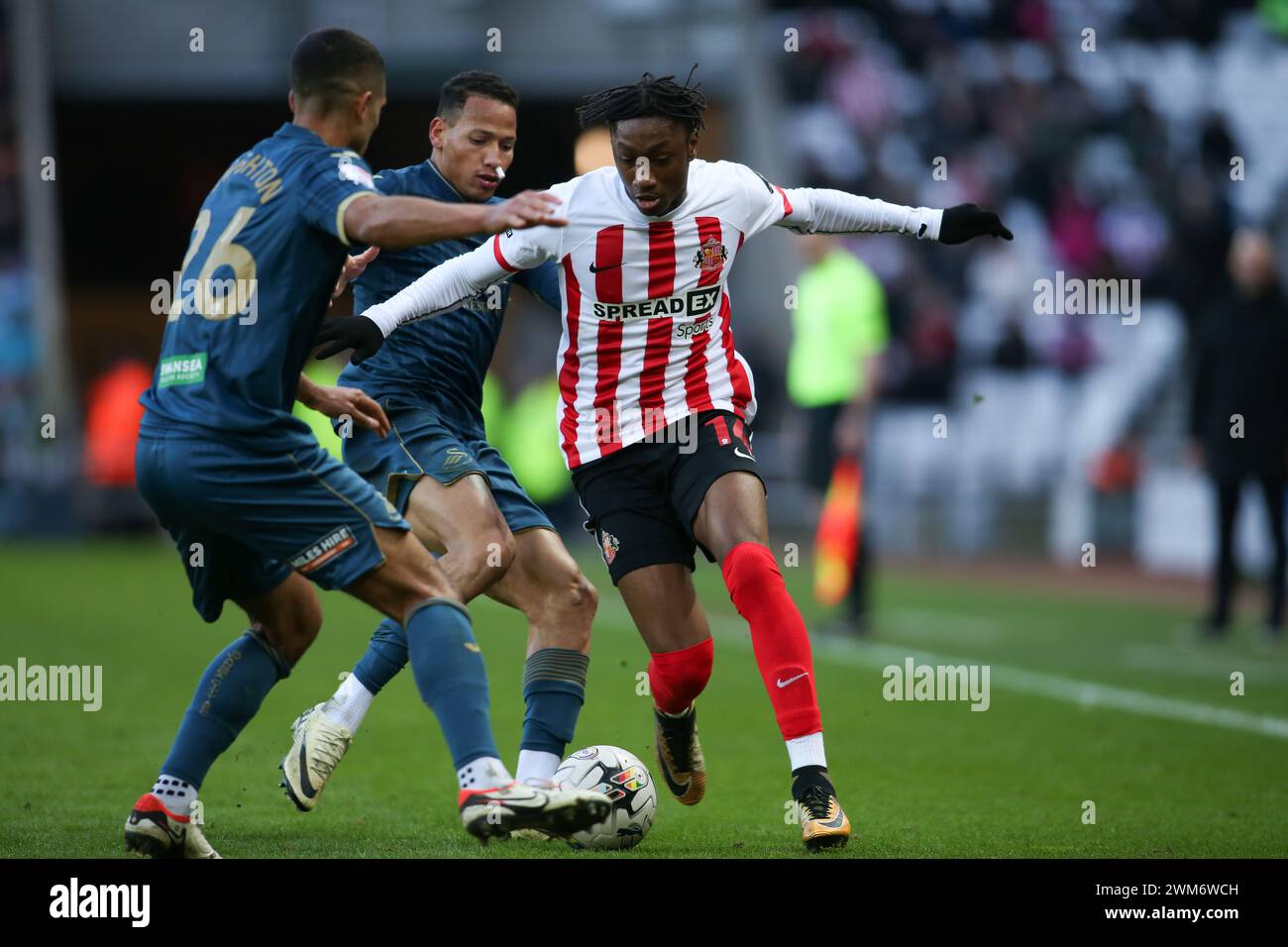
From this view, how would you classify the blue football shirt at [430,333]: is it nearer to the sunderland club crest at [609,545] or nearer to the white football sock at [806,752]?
the sunderland club crest at [609,545]

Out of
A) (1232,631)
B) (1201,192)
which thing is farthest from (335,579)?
(1201,192)

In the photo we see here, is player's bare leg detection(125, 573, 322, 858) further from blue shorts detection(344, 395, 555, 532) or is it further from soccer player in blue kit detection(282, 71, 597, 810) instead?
blue shorts detection(344, 395, 555, 532)

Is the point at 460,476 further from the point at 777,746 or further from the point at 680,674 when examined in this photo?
the point at 777,746

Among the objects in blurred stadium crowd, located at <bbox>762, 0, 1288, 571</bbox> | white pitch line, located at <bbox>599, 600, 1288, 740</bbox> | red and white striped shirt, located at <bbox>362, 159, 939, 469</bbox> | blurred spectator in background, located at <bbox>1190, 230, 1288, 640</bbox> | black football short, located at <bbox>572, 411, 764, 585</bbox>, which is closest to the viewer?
red and white striped shirt, located at <bbox>362, 159, 939, 469</bbox>

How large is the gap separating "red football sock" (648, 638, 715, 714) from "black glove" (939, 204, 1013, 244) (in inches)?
58.2

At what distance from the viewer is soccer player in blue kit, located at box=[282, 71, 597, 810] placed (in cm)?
568

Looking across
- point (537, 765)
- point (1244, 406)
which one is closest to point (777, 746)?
point (537, 765)

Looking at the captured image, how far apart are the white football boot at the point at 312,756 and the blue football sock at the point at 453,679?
3.40ft

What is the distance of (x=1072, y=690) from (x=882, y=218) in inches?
166

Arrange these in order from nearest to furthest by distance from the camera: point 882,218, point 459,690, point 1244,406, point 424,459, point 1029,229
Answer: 1. point 459,690
2. point 882,218
3. point 424,459
4. point 1244,406
5. point 1029,229

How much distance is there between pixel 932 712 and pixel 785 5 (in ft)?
62.1

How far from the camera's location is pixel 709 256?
5559 mm

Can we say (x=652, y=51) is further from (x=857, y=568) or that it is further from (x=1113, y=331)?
(x=857, y=568)

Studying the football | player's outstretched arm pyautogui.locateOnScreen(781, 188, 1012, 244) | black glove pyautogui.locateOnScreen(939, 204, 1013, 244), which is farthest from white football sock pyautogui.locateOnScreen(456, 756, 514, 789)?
black glove pyautogui.locateOnScreen(939, 204, 1013, 244)
